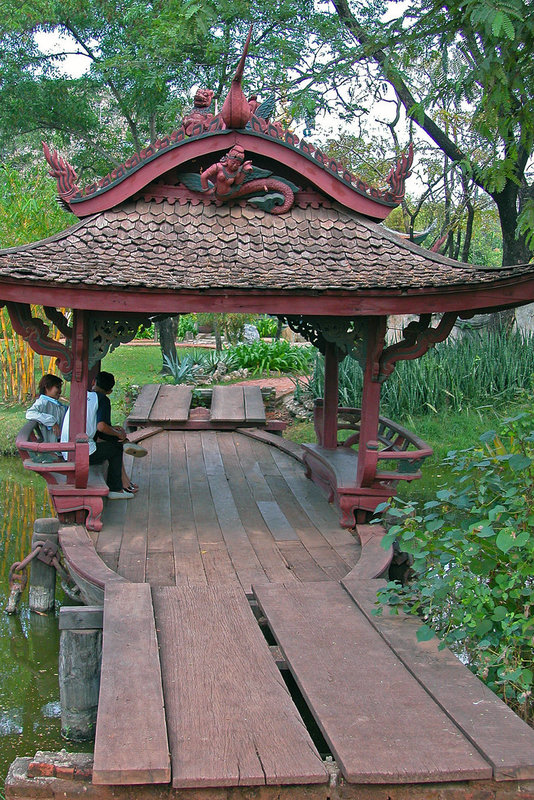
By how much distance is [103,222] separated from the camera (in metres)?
6.69

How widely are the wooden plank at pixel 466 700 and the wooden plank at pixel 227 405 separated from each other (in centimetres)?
614

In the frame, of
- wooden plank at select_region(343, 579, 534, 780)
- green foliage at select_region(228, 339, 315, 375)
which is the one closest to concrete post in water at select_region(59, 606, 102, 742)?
wooden plank at select_region(343, 579, 534, 780)

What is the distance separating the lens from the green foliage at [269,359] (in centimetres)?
1725

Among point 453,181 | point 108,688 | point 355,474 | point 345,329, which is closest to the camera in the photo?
point 108,688

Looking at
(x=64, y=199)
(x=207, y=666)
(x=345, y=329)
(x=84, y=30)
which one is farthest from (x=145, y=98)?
(x=207, y=666)

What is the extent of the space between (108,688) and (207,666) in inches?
21.0

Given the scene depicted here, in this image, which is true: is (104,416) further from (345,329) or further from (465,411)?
(465,411)

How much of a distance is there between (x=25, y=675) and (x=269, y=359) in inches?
475

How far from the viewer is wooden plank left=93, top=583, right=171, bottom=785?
3.13m

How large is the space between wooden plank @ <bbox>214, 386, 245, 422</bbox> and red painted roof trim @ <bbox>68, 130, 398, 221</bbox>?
14.9 ft

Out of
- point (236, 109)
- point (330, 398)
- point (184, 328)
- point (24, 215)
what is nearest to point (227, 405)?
point (330, 398)

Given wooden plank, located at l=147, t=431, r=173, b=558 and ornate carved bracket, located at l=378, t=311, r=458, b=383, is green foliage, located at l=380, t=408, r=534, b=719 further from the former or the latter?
wooden plank, located at l=147, t=431, r=173, b=558

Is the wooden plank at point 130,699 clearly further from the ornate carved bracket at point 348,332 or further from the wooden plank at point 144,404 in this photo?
the wooden plank at point 144,404

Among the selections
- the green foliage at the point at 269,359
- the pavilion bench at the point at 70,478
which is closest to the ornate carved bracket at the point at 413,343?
the pavilion bench at the point at 70,478
